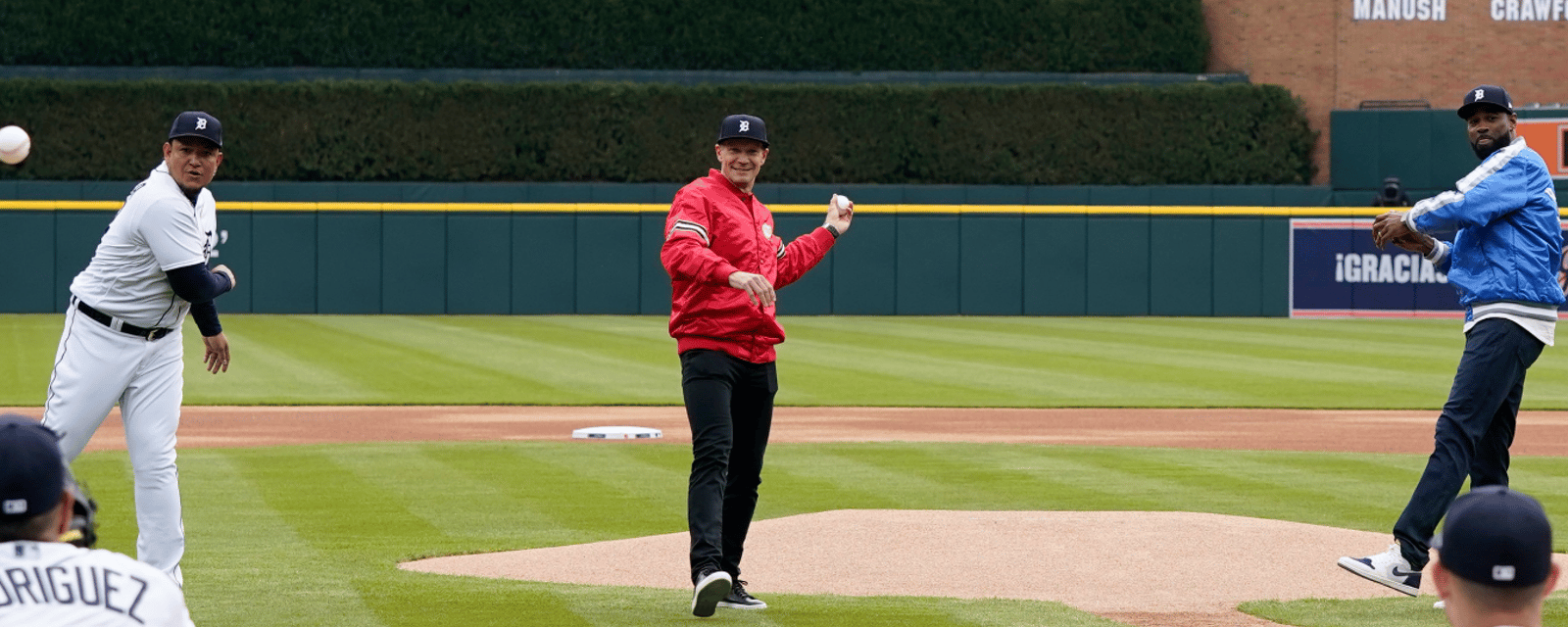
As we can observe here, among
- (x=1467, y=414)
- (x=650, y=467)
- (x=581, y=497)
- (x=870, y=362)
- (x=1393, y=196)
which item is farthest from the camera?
(x=1393, y=196)

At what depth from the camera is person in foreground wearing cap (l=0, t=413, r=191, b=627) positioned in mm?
3033

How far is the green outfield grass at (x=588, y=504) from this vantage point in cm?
687

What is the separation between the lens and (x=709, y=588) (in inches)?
256

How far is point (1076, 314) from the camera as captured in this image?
32.5m

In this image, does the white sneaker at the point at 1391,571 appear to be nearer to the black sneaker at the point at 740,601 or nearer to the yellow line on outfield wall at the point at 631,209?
the black sneaker at the point at 740,601

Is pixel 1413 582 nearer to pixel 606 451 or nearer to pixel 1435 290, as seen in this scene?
pixel 606 451

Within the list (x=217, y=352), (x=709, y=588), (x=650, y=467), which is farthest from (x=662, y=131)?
(x=709, y=588)

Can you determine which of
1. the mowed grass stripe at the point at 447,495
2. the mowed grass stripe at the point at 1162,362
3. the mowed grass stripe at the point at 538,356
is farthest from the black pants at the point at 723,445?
the mowed grass stripe at the point at 1162,362

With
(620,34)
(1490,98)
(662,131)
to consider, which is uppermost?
(620,34)

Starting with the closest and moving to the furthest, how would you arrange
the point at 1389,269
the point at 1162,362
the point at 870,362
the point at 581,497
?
the point at 581,497 → the point at 870,362 → the point at 1162,362 → the point at 1389,269

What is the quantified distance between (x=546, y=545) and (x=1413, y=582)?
3721 millimetres

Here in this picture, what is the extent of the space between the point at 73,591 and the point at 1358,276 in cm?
3045

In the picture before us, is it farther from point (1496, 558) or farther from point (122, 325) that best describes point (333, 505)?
point (1496, 558)

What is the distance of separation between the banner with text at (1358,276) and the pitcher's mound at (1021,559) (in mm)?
23195
